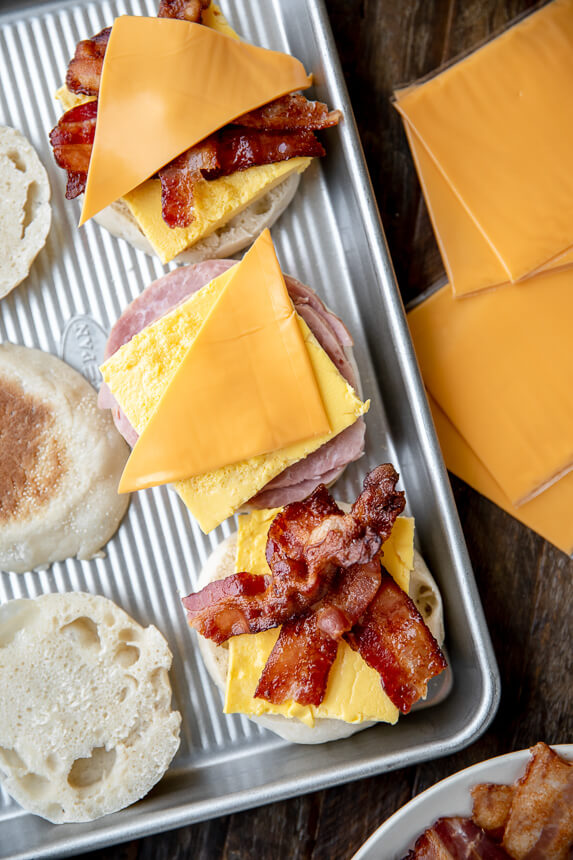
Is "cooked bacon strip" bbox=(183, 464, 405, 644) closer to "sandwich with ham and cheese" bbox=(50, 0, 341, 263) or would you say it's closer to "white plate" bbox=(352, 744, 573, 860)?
"white plate" bbox=(352, 744, 573, 860)

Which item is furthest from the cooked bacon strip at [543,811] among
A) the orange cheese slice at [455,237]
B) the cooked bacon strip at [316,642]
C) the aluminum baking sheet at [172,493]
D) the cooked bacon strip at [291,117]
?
the cooked bacon strip at [291,117]

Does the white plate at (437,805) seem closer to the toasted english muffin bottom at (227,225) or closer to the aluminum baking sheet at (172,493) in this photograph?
the aluminum baking sheet at (172,493)

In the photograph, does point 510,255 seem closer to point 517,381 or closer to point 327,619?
point 517,381

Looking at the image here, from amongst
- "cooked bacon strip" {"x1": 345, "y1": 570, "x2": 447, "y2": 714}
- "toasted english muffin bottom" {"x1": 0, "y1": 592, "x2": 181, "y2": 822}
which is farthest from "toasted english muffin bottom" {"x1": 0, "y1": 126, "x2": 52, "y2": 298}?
"cooked bacon strip" {"x1": 345, "y1": 570, "x2": 447, "y2": 714}

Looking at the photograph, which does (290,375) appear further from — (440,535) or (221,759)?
(221,759)

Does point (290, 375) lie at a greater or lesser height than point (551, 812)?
greater

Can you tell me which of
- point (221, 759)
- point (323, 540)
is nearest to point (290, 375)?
point (323, 540)
